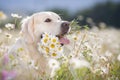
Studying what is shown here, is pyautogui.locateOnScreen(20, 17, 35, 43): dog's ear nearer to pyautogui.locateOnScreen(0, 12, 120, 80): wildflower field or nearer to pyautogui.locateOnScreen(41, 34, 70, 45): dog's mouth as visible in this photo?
pyautogui.locateOnScreen(0, 12, 120, 80): wildflower field

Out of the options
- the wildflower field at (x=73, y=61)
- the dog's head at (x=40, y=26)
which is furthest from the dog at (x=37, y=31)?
the wildflower field at (x=73, y=61)

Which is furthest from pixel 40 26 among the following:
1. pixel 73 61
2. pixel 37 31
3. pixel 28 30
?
pixel 73 61


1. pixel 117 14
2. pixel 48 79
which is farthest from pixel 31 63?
pixel 117 14

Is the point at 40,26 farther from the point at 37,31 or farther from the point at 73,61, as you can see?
the point at 73,61

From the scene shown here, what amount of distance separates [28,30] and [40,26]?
27 centimetres

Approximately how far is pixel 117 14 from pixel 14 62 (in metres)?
52.7

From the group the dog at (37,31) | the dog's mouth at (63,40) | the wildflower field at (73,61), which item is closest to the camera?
the wildflower field at (73,61)

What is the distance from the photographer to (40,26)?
260 inches

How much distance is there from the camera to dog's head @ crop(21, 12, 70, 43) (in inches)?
252

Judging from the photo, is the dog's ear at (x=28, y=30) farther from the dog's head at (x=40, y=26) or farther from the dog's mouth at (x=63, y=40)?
the dog's mouth at (x=63, y=40)

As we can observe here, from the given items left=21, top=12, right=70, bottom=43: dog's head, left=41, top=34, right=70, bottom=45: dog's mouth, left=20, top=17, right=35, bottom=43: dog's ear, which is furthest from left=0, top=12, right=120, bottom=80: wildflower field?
left=20, top=17, right=35, bottom=43: dog's ear

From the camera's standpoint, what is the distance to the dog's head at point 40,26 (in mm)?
6402

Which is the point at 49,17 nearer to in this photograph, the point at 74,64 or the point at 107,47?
the point at 74,64

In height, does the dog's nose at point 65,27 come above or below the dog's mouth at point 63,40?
above
